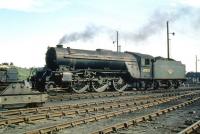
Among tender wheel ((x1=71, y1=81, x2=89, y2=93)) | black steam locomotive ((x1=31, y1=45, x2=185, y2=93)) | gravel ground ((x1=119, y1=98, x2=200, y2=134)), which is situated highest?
black steam locomotive ((x1=31, y1=45, x2=185, y2=93))

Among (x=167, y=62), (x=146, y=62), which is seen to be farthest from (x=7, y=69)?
(x=167, y=62)

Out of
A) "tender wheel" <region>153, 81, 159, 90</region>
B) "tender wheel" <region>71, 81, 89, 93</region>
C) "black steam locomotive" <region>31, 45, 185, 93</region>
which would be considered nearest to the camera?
"black steam locomotive" <region>31, 45, 185, 93</region>

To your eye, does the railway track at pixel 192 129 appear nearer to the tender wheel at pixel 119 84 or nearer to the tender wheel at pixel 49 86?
the tender wheel at pixel 49 86

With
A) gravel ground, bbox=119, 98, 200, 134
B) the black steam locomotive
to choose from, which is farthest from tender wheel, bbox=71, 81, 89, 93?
gravel ground, bbox=119, 98, 200, 134

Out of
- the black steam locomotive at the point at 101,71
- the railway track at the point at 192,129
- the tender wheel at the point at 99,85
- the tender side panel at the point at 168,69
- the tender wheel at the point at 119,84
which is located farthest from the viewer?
the tender side panel at the point at 168,69

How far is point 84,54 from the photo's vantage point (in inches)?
952

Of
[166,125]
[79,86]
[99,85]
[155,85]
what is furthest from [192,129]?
[155,85]

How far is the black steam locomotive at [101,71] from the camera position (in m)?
22.1

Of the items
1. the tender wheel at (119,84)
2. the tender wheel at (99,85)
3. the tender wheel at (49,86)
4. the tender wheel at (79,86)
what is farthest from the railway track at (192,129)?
the tender wheel at (119,84)

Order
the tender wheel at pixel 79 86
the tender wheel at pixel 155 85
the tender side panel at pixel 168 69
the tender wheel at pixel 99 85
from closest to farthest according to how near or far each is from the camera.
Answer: the tender wheel at pixel 79 86, the tender wheel at pixel 99 85, the tender side panel at pixel 168 69, the tender wheel at pixel 155 85

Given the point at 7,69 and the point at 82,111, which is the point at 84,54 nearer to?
the point at 7,69

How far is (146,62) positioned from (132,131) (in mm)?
20024

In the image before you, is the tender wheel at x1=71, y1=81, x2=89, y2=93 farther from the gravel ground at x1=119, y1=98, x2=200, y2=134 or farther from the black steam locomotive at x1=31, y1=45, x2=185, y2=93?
the gravel ground at x1=119, y1=98, x2=200, y2=134

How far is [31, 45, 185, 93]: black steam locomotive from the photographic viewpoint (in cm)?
2209
